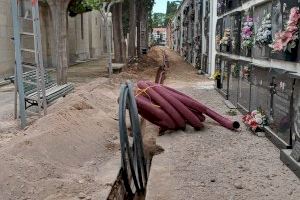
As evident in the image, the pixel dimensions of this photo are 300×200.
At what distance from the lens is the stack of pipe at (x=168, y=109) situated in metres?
8.29

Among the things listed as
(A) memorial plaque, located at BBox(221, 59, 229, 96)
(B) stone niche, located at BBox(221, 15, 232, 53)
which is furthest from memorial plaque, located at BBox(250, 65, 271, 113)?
(A) memorial plaque, located at BBox(221, 59, 229, 96)

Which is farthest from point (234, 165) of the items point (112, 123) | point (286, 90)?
point (112, 123)

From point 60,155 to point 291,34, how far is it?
3.62 meters

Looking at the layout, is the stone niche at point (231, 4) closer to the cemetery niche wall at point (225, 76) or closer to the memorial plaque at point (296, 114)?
the cemetery niche wall at point (225, 76)

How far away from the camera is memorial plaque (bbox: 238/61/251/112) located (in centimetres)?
997

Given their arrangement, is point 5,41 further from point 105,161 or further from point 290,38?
point 290,38

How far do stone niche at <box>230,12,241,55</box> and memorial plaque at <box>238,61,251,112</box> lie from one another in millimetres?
676

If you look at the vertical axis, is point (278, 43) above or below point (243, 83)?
above

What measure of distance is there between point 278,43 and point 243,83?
3.82 metres

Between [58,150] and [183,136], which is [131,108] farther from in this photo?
[183,136]

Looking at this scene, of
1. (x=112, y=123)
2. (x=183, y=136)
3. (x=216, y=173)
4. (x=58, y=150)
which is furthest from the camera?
(x=112, y=123)

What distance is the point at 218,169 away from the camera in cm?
609

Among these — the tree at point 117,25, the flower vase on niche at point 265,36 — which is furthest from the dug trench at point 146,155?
the tree at point 117,25

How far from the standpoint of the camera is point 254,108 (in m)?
9.30
